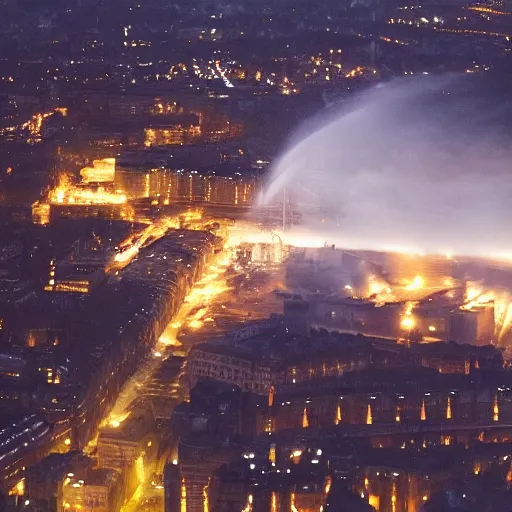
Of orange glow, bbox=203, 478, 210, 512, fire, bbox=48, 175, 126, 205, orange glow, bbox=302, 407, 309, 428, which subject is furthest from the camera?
fire, bbox=48, 175, 126, 205

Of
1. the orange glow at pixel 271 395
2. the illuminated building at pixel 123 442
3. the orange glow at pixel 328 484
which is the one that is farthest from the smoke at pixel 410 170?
the orange glow at pixel 328 484

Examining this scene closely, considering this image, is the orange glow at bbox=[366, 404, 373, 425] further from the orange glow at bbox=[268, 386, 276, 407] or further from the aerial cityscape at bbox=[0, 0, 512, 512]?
the orange glow at bbox=[268, 386, 276, 407]

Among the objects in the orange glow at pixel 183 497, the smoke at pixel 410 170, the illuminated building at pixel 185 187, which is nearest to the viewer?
the orange glow at pixel 183 497

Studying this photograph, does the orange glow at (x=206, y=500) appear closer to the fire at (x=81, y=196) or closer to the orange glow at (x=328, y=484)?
the orange glow at (x=328, y=484)

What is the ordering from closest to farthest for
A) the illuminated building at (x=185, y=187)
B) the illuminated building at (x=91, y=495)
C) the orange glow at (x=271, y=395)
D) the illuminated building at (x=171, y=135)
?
the illuminated building at (x=91, y=495)
the orange glow at (x=271, y=395)
the illuminated building at (x=185, y=187)
the illuminated building at (x=171, y=135)

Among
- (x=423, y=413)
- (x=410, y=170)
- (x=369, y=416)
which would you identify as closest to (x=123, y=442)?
(x=369, y=416)

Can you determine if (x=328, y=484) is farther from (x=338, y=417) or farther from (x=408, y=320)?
(x=408, y=320)

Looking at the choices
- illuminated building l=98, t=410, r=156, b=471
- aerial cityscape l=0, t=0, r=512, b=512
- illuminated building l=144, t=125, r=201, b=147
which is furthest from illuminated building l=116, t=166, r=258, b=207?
illuminated building l=98, t=410, r=156, b=471
